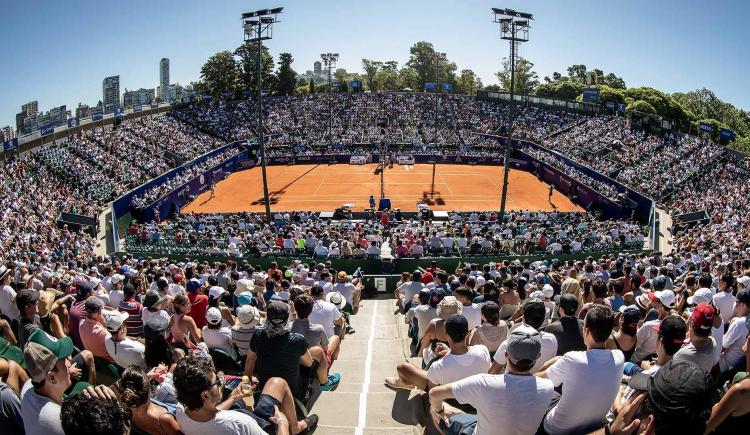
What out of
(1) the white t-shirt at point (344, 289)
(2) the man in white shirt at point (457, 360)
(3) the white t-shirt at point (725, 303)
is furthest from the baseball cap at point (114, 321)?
(3) the white t-shirt at point (725, 303)

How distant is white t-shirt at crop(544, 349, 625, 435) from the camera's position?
4270 mm

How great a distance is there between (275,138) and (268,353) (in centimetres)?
6137

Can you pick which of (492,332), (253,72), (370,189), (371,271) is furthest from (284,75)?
(492,332)

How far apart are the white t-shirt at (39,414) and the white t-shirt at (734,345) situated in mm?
6370

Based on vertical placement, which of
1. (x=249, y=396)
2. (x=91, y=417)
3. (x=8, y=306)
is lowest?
(x=8, y=306)

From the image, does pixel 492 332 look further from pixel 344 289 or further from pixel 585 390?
pixel 344 289

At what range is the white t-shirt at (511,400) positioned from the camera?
4.12m

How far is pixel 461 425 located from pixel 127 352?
13.7 ft

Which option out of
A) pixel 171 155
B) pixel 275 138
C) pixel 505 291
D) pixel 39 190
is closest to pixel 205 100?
pixel 275 138

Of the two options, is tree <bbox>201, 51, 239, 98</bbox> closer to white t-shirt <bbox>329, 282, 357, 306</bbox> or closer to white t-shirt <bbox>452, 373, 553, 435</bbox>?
white t-shirt <bbox>329, 282, 357, 306</bbox>

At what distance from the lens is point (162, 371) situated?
17.9 feet

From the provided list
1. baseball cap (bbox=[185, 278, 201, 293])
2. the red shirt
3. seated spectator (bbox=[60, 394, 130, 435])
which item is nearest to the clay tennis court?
baseball cap (bbox=[185, 278, 201, 293])

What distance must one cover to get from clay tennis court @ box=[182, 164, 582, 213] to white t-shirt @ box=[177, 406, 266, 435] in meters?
36.4

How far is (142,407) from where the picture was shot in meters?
4.44
